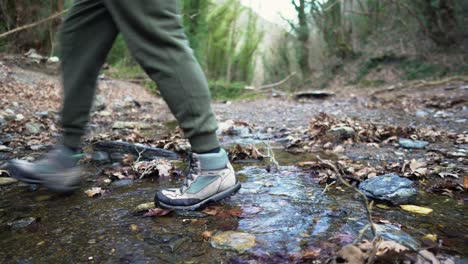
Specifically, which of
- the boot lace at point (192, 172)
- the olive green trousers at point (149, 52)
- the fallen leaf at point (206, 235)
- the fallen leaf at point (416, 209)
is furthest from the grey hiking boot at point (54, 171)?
the fallen leaf at point (416, 209)

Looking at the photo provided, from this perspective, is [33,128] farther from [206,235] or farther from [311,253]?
[311,253]

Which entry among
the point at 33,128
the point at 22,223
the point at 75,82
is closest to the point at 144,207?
the point at 22,223

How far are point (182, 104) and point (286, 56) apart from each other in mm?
18907

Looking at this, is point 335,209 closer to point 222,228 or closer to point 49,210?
point 222,228

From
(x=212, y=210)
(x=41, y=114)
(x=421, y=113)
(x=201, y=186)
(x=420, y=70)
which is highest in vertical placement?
(x=420, y=70)

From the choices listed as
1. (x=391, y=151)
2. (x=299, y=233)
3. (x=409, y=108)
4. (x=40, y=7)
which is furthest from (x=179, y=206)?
(x=40, y=7)

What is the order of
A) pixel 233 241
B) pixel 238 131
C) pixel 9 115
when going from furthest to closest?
pixel 9 115 < pixel 238 131 < pixel 233 241

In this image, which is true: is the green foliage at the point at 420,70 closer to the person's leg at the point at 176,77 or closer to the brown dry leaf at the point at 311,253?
the person's leg at the point at 176,77

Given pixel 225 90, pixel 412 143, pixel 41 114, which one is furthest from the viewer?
pixel 225 90

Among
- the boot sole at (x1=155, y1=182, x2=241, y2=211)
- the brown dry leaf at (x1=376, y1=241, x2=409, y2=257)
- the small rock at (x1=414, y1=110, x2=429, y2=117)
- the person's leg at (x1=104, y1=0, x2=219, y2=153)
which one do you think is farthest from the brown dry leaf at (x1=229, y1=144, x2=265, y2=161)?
the small rock at (x1=414, y1=110, x2=429, y2=117)

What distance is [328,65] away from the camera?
1543cm

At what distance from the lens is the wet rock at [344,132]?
3126mm

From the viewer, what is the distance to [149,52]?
1.41 m

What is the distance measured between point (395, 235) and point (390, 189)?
0.45 metres
